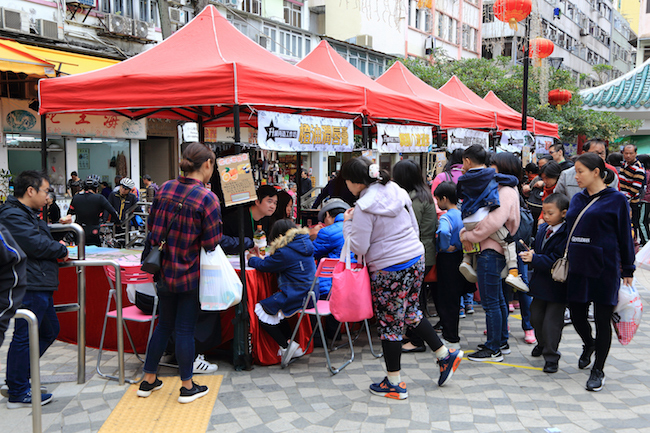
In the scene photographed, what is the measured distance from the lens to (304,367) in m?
4.71

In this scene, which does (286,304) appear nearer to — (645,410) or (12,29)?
(645,410)

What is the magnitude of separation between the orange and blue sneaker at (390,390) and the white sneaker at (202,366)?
1383 mm

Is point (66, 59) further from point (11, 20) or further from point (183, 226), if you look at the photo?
point (183, 226)

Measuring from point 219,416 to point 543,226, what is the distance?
3.16 metres

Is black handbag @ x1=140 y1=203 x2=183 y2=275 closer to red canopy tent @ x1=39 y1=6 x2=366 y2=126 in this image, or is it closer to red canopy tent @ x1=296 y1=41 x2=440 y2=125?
red canopy tent @ x1=39 y1=6 x2=366 y2=126

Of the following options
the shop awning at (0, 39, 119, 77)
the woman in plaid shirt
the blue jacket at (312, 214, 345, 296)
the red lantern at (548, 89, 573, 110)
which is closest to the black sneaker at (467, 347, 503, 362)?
the blue jacket at (312, 214, 345, 296)

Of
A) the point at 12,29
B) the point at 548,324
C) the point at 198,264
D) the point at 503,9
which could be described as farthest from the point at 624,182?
the point at 12,29

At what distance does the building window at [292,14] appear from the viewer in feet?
85.8

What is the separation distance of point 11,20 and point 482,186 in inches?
521

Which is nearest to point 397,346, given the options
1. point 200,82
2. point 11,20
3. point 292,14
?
A: point 200,82

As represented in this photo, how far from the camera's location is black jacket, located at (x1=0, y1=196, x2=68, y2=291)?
12.2ft

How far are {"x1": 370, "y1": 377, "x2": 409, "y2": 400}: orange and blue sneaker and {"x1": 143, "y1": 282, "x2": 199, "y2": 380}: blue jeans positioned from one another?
1409 millimetres

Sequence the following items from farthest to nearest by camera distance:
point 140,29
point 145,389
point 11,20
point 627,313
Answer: point 140,29
point 11,20
point 627,313
point 145,389

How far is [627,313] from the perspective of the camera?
4160 mm
